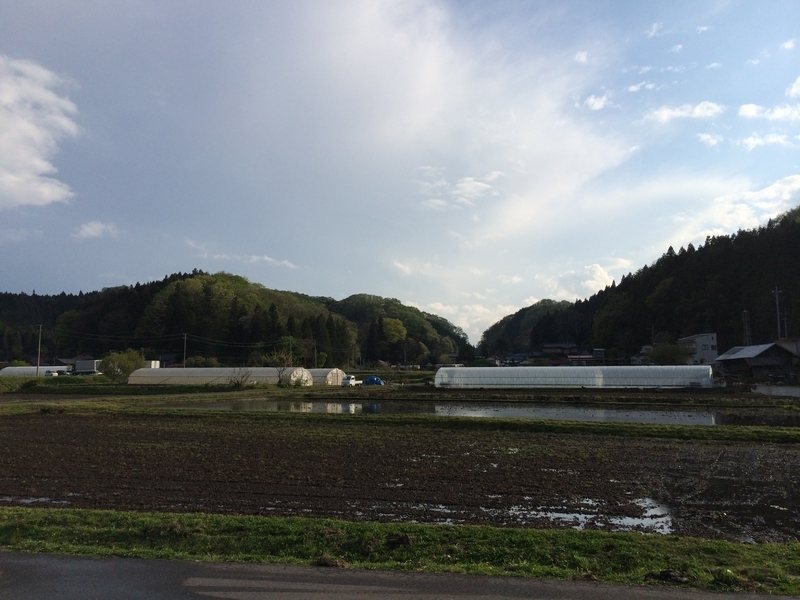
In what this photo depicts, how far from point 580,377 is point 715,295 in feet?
175

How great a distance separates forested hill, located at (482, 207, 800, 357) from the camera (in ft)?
258

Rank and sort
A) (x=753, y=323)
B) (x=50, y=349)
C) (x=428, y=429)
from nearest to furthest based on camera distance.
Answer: (x=428, y=429)
(x=753, y=323)
(x=50, y=349)

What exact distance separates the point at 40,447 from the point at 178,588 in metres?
15.9

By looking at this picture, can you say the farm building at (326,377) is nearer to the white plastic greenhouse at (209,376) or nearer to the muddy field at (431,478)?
the white plastic greenhouse at (209,376)

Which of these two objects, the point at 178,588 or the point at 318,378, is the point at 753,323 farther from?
the point at 178,588

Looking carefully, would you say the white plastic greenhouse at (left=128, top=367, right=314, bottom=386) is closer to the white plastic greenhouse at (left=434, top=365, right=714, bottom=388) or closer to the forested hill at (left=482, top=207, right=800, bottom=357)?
the white plastic greenhouse at (left=434, top=365, right=714, bottom=388)

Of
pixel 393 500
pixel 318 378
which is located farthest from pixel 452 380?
pixel 393 500

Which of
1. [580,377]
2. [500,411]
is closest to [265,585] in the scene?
[500,411]

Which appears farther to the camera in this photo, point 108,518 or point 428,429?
point 428,429

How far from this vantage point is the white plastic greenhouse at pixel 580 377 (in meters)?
47.7

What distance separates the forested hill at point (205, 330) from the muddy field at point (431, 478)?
210 ft

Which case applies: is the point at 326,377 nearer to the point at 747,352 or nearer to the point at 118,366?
the point at 118,366

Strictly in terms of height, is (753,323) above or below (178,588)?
above

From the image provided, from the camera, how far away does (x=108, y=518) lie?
886 cm
